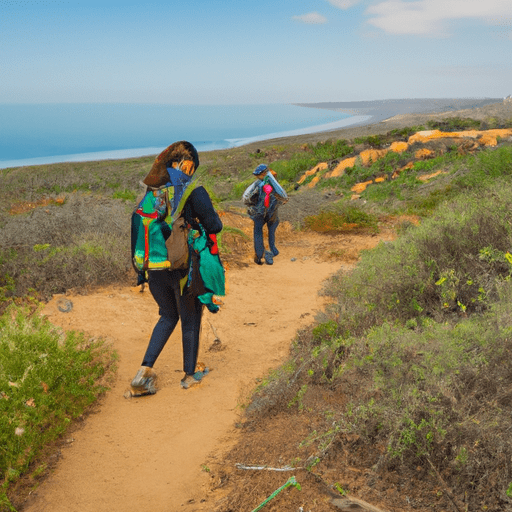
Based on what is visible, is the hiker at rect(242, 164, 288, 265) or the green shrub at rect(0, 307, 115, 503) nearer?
the green shrub at rect(0, 307, 115, 503)

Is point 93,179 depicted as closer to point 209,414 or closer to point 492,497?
point 209,414

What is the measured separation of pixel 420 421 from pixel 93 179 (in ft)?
76.1

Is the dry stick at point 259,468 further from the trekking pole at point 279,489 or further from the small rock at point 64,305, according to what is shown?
the small rock at point 64,305

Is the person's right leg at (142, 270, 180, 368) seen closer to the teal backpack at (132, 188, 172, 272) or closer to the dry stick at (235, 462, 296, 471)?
the teal backpack at (132, 188, 172, 272)

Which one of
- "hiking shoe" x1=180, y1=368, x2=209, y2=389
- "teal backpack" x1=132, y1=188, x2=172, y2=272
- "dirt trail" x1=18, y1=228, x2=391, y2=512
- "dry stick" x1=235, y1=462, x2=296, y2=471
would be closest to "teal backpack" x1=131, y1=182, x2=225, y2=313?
"teal backpack" x1=132, y1=188, x2=172, y2=272

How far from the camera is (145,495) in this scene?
9.00ft

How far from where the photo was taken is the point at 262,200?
8.06 meters

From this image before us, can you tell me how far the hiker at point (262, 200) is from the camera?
7.98 m

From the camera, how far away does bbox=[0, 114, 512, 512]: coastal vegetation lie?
231cm

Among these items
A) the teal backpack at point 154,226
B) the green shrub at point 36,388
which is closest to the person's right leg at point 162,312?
the teal backpack at point 154,226

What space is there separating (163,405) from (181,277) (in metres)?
1.05

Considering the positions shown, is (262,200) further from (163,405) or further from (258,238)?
(163,405)

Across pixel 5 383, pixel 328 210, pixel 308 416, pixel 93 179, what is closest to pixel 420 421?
pixel 308 416

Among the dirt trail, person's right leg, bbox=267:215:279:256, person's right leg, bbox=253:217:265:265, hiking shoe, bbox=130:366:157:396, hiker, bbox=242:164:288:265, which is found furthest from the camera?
person's right leg, bbox=267:215:279:256
